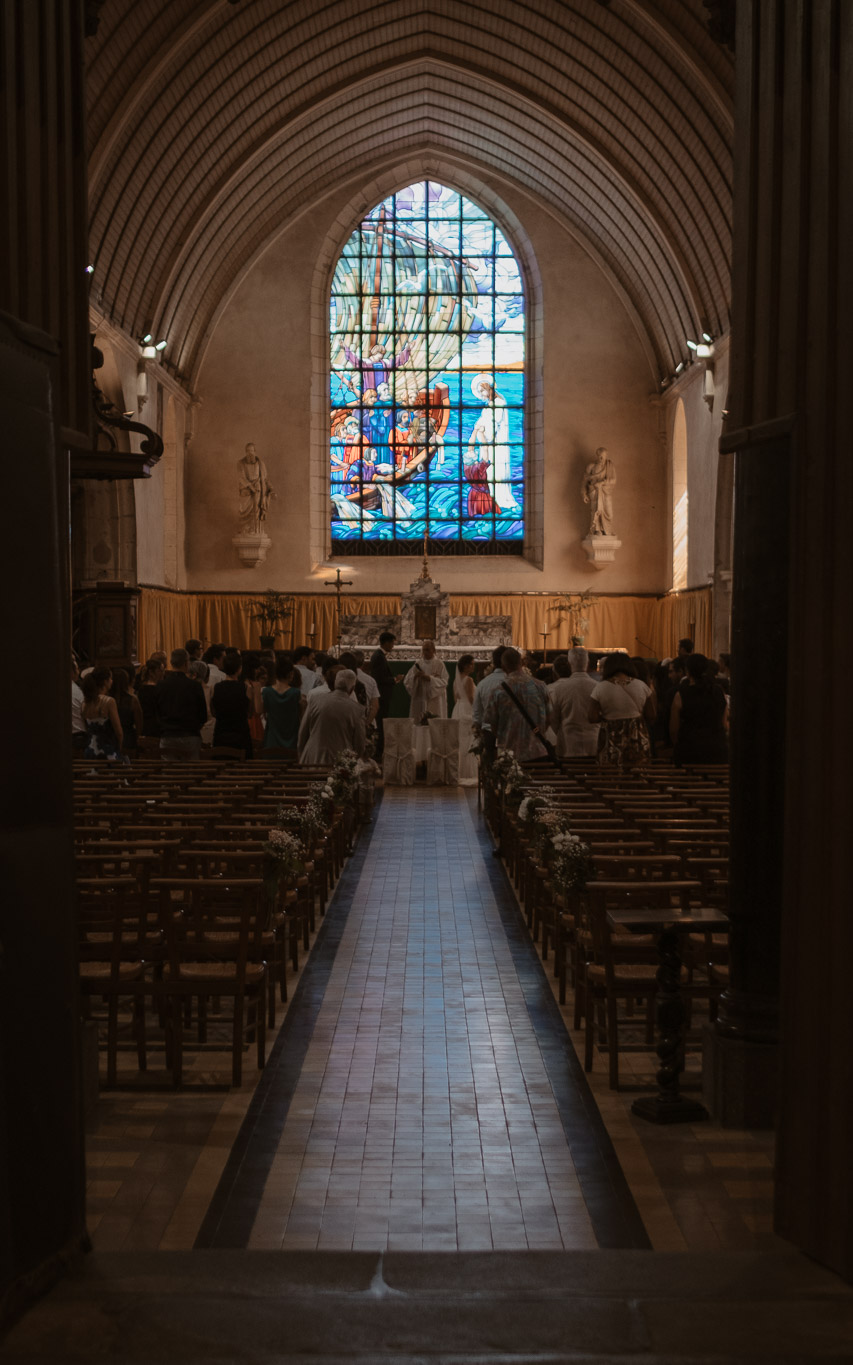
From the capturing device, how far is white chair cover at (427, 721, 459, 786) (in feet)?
55.2

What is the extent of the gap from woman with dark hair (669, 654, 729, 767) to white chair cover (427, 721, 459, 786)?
635 centimetres

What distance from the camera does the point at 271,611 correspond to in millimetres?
27141

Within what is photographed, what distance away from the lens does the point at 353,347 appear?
28.7 m

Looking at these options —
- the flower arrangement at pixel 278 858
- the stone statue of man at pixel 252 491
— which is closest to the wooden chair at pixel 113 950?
the flower arrangement at pixel 278 858

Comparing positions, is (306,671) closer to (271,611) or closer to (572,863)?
(572,863)

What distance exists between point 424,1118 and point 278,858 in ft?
4.50

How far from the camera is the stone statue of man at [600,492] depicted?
27531 mm

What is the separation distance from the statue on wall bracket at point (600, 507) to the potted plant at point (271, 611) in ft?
19.6

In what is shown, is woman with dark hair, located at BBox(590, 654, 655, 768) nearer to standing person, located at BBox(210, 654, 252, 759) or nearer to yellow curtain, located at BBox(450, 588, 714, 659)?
standing person, located at BBox(210, 654, 252, 759)

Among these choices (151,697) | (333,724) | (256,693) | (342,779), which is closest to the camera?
(342,779)

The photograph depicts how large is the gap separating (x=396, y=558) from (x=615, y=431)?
500 centimetres

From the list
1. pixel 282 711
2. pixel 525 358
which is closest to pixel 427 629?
pixel 525 358

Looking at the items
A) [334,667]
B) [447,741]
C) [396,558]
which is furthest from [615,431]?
[334,667]

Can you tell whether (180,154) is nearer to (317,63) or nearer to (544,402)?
(317,63)
